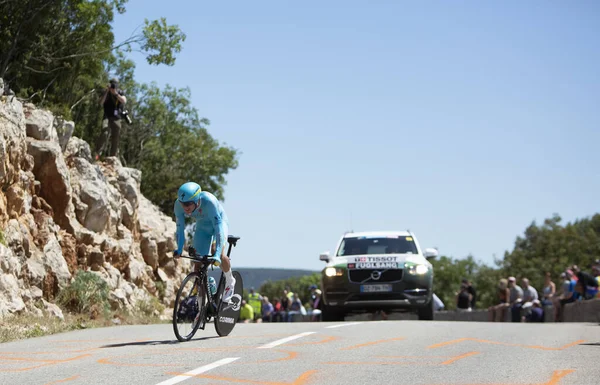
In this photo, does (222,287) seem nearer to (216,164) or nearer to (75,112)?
(75,112)

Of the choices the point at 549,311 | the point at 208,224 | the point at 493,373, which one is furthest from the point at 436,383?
the point at 549,311

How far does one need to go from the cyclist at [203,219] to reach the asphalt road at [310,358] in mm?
1074

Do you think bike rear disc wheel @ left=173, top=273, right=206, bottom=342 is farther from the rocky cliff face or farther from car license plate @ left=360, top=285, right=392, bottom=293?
car license plate @ left=360, top=285, right=392, bottom=293

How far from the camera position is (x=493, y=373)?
8547mm

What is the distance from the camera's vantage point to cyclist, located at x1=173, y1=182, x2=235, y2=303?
1095cm

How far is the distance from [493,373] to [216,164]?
131 feet

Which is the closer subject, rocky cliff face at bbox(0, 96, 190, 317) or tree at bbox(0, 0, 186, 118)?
rocky cliff face at bbox(0, 96, 190, 317)

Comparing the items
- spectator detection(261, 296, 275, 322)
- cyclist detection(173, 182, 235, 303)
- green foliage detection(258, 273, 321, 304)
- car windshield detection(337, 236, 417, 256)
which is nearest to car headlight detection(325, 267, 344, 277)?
car windshield detection(337, 236, 417, 256)

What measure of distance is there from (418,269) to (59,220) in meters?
8.57

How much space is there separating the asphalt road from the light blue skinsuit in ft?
3.75

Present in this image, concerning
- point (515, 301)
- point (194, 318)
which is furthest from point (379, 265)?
point (194, 318)

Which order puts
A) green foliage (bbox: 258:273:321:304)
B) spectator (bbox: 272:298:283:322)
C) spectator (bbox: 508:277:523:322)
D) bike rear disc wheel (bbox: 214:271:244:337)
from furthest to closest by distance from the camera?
green foliage (bbox: 258:273:321:304) → spectator (bbox: 272:298:283:322) → spectator (bbox: 508:277:523:322) → bike rear disc wheel (bbox: 214:271:244:337)

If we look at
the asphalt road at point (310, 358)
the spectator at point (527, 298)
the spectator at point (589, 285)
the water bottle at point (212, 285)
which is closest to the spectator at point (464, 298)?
the spectator at point (527, 298)

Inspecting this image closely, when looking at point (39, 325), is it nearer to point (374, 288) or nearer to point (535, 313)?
point (374, 288)
